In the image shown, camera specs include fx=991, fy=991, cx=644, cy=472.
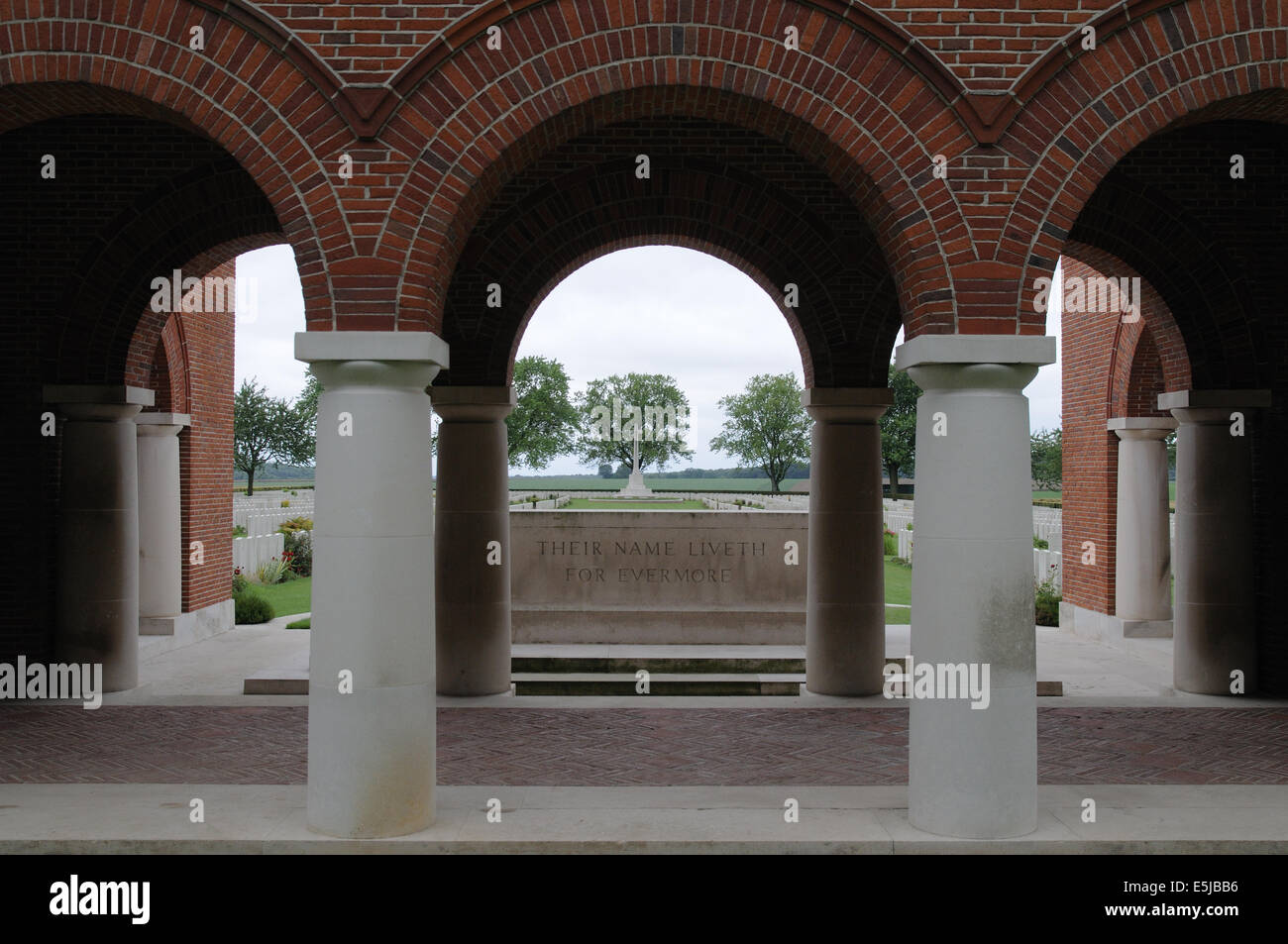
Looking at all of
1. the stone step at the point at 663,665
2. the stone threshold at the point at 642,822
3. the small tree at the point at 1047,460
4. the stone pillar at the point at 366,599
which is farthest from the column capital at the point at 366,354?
the small tree at the point at 1047,460

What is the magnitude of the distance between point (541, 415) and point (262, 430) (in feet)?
62.4

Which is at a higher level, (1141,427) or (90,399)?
(90,399)

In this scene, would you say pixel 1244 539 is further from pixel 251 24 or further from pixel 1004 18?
pixel 251 24

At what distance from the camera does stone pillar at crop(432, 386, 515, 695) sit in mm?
11539

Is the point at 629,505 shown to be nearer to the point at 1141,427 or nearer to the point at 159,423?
the point at 159,423

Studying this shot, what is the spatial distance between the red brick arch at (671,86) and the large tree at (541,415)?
208 ft

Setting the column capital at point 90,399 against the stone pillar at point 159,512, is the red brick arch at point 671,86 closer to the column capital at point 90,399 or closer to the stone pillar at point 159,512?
the column capital at point 90,399

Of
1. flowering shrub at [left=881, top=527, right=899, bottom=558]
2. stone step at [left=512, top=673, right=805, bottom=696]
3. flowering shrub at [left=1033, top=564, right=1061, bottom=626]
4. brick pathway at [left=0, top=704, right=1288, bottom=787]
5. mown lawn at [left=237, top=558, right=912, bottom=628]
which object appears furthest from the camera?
flowering shrub at [left=881, top=527, right=899, bottom=558]

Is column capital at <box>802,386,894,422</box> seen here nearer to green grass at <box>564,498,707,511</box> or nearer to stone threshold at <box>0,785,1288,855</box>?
stone threshold at <box>0,785,1288,855</box>

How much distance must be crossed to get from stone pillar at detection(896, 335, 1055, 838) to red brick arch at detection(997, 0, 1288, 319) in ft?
2.11

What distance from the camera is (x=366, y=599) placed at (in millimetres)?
6668

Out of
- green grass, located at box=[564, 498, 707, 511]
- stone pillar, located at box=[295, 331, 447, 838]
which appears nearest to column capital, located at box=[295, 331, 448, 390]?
stone pillar, located at box=[295, 331, 447, 838]

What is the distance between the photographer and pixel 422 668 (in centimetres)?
681

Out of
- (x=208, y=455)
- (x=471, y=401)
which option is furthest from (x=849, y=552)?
(x=208, y=455)
